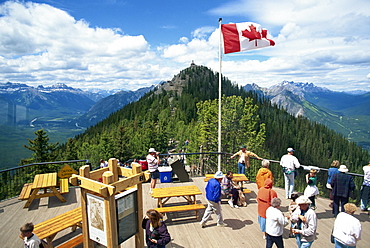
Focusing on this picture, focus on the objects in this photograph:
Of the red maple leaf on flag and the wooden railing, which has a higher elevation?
the red maple leaf on flag

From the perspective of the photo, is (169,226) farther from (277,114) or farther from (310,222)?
(277,114)

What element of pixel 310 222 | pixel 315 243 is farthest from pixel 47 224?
pixel 315 243

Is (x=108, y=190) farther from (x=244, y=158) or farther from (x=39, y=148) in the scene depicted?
(x=39, y=148)

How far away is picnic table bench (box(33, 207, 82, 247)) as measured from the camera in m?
5.66

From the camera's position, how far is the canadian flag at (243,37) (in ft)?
34.8

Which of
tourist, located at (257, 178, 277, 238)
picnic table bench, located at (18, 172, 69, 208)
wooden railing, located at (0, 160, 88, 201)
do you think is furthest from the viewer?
wooden railing, located at (0, 160, 88, 201)

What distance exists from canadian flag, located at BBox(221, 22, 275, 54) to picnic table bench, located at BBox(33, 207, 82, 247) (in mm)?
8687

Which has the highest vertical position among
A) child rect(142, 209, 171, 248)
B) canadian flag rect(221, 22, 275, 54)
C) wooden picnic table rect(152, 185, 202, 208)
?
canadian flag rect(221, 22, 275, 54)

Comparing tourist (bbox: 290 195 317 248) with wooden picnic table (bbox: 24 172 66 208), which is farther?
wooden picnic table (bbox: 24 172 66 208)

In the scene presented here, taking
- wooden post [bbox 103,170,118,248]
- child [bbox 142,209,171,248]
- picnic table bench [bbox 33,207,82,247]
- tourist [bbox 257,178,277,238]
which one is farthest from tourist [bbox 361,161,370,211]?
picnic table bench [bbox 33,207,82,247]

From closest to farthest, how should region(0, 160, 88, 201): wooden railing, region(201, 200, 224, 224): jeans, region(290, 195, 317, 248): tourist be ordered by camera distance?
1. region(290, 195, 317, 248): tourist
2. region(201, 200, 224, 224): jeans
3. region(0, 160, 88, 201): wooden railing

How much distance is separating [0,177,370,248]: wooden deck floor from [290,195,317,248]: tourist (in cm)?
147

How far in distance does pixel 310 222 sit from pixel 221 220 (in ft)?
9.45

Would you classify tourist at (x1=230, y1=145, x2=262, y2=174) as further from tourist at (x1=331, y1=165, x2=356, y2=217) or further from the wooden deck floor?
tourist at (x1=331, y1=165, x2=356, y2=217)
